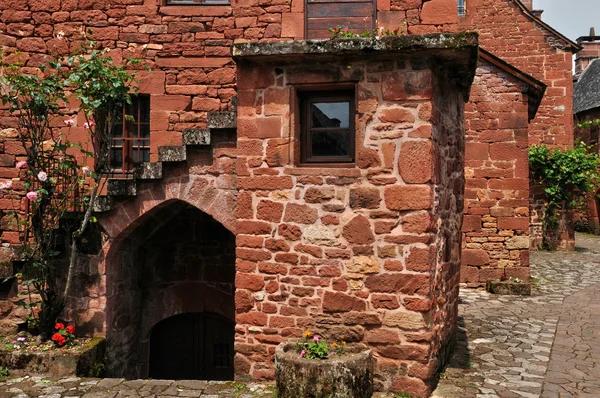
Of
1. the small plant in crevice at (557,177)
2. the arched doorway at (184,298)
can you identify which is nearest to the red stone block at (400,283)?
the arched doorway at (184,298)

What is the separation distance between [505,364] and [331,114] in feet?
10.9

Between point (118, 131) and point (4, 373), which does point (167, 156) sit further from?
point (4, 373)

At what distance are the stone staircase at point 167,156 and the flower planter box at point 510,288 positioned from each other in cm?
673

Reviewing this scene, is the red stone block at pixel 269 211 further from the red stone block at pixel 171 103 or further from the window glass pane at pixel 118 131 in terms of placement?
the window glass pane at pixel 118 131

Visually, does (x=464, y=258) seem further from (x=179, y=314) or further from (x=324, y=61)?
(x=324, y=61)

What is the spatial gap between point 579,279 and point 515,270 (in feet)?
7.45

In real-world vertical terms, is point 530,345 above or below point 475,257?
below

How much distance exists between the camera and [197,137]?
18.5 feet

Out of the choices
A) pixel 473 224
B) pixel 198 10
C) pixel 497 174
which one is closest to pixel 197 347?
pixel 198 10

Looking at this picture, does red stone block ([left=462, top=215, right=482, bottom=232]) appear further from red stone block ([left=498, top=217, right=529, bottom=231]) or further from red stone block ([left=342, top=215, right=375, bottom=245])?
red stone block ([left=342, top=215, right=375, bottom=245])

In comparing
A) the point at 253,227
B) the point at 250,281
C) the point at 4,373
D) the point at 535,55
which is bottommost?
the point at 4,373

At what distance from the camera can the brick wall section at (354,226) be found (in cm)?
476

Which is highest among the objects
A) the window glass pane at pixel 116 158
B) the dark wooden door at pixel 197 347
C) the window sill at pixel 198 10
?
the window sill at pixel 198 10

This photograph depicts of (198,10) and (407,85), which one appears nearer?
(407,85)
